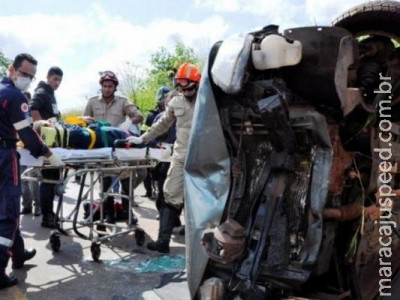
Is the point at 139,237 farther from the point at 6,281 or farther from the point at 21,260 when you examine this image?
the point at 6,281

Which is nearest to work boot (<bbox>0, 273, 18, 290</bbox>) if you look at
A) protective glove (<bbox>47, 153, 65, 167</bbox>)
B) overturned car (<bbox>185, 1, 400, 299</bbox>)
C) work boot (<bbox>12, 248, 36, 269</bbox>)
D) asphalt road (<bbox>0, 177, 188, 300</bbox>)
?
asphalt road (<bbox>0, 177, 188, 300</bbox>)

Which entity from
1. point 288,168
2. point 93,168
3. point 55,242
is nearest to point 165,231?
point 93,168

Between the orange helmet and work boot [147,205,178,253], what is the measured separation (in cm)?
138

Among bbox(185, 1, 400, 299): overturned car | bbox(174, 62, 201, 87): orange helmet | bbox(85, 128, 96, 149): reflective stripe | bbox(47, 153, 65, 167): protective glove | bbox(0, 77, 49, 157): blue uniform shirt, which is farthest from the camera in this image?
bbox(85, 128, 96, 149): reflective stripe

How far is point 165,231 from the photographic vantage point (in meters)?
4.98

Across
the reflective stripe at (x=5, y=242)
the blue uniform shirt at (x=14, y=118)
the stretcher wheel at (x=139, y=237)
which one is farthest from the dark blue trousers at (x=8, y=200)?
the stretcher wheel at (x=139, y=237)

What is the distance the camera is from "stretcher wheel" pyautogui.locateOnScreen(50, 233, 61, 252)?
16.0 feet

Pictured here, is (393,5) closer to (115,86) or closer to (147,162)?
(147,162)

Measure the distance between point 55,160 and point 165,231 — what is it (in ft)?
4.78

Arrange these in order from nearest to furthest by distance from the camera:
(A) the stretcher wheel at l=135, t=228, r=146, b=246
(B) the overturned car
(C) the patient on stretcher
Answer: (B) the overturned car, (C) the patient on stretcher, (A) the stretcher wheel at l=135, t=228, r=146, b=246

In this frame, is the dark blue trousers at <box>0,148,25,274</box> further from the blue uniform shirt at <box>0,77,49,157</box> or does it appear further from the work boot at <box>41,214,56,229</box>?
the work boot at <box>41,214,56,229</box>

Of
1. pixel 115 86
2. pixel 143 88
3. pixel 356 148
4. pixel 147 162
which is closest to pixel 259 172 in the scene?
pixel 356 148

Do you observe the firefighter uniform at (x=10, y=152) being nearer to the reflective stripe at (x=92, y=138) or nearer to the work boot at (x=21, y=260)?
the work boot at (x=21, y=260)

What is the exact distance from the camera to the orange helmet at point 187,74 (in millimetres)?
4605
